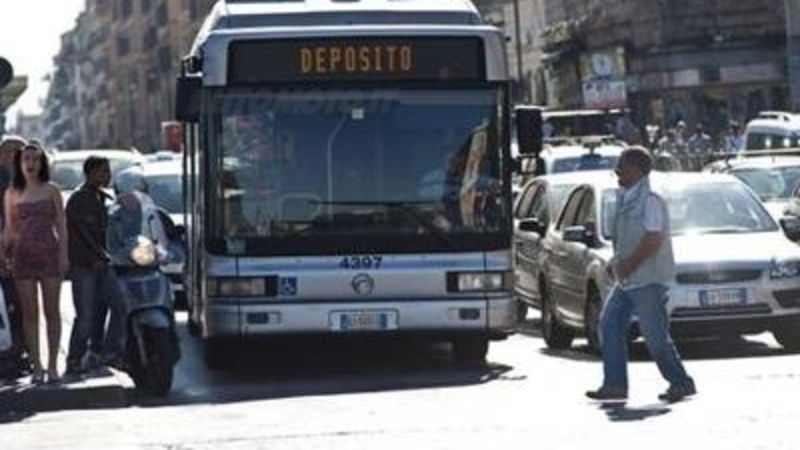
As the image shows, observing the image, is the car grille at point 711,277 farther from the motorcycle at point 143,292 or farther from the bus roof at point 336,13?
the motorcycle at point 143,292

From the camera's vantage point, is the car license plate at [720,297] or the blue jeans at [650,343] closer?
the blue jeans at [650,343]

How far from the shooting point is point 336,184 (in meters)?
13.2

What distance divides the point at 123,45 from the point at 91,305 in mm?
132351

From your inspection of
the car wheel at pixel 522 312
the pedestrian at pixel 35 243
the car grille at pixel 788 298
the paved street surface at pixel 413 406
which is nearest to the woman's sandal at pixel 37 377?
the pedestrian at pixel 35 243

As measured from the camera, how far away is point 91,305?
43.3 ft

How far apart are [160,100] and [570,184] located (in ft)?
343

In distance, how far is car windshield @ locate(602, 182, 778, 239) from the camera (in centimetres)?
1537

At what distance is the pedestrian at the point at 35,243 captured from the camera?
41.4 feet

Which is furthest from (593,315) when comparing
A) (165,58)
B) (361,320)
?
(165,58)

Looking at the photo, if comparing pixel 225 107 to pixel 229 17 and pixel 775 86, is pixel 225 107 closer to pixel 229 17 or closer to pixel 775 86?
pixel 229 17

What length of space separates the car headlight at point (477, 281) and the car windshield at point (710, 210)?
2174 millimetres

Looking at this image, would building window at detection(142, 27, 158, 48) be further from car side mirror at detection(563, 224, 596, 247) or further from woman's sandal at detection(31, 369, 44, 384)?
woman's sandal at detection(31, 369, 44, 384)

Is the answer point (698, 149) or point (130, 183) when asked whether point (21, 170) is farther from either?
point (698, 149)

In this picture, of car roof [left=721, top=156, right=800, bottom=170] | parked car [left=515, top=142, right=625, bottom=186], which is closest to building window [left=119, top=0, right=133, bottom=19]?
parked car [left=515, top=142, right=625, bottom=186]
